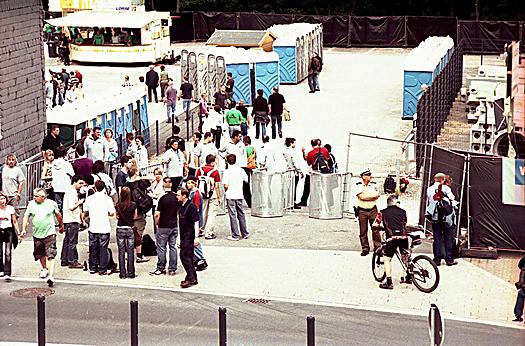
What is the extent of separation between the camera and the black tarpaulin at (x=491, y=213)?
20000 millimetres

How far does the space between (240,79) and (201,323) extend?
22.1 metres

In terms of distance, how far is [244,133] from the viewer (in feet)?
98.7

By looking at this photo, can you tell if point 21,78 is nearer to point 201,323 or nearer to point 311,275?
point 311,275

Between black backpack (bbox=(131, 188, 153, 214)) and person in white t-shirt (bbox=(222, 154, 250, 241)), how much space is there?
160 cm

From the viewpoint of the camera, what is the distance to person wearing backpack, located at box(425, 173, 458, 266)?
759 inches

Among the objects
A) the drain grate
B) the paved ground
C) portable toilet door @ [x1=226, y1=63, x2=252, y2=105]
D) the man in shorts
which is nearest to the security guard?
the paved ground

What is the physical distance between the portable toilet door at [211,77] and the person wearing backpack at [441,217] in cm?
1954

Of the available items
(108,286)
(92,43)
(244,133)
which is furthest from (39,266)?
(92,43)

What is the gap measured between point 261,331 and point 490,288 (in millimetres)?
4002

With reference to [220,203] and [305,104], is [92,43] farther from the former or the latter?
[220,203]

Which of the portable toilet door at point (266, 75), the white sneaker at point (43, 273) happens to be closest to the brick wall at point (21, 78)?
the white sneaker at point (43, 273)

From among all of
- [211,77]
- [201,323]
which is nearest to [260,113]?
[211,77]

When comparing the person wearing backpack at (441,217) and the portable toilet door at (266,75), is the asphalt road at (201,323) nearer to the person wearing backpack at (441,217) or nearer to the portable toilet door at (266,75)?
the person wearing backpack at (441,217)

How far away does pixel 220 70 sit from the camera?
1511 inches
